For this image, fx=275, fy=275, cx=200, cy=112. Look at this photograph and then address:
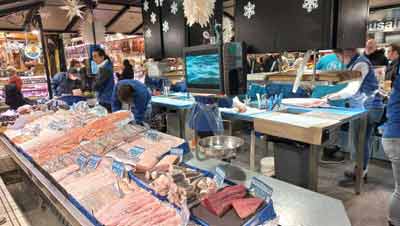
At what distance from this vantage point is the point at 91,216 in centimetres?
127

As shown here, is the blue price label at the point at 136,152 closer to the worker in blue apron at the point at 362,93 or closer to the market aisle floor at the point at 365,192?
the market aisle floor at the point at 365,192

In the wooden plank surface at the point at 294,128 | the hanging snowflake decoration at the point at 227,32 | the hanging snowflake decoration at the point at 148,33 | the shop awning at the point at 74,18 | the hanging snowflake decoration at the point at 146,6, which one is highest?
the shop awning at the point at 74,18

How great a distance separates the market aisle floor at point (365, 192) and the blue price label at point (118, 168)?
92.1 inches

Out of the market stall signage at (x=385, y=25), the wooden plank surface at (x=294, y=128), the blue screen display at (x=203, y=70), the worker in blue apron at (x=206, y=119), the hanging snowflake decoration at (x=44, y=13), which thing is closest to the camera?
the worker in blue apron at (x=206, y=119)

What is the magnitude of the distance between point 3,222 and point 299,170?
2549mm

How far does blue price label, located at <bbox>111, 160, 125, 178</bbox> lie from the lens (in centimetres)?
152

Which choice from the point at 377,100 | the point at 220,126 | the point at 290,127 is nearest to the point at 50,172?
the point at 220,126

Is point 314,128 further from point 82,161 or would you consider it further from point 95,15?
point 95,15

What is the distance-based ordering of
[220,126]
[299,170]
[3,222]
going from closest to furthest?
[3,222]
[220,126]
[299,170]

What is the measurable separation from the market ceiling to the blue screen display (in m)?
2.65

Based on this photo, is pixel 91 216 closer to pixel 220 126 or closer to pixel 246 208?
→ pixel 246 208

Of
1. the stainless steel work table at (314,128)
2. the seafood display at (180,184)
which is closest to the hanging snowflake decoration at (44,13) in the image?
the stainless steel work table at (314,128)

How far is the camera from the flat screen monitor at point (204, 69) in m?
2.03

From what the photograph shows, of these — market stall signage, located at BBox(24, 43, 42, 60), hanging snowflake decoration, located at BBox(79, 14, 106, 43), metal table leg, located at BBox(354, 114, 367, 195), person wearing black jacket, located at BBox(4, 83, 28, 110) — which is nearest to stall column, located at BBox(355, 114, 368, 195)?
metal table leg, located at BBox(354, 114, 367, 195)
